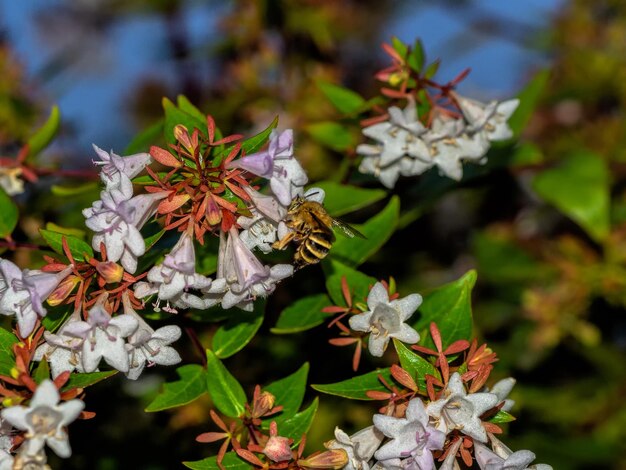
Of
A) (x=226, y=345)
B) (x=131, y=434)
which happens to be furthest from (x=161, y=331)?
(x=131, y=434)

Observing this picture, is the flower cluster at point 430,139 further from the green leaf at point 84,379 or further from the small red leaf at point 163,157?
the green leaf at point 84,379

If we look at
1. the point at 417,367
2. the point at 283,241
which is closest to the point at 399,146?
the point at 283,241

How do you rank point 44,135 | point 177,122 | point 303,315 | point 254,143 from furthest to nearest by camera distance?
point 44,135, point 303,315, point 177,122, point 254,143

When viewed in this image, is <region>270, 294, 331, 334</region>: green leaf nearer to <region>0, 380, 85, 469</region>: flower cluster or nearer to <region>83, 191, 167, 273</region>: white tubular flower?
<region>83, 191, 167, 273</region>: white tubular flower

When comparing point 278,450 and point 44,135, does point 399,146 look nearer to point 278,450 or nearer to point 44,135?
point 278,450

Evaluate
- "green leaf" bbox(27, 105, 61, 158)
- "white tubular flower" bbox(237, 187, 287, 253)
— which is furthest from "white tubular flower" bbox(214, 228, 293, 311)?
"green leaf" bbox(27, 105, 61, 158)

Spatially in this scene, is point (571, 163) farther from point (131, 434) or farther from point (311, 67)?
point (131, 434)
